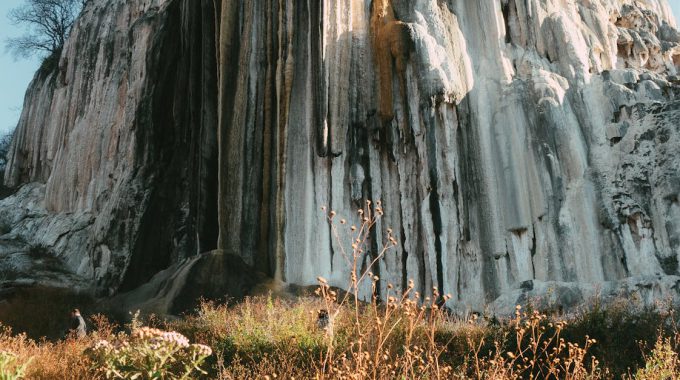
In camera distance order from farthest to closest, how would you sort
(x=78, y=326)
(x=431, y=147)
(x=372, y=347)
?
(x=431, y=147) → (x=78, y=326) → (x=372, y=347)

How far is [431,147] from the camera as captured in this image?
Answer: 14.4m

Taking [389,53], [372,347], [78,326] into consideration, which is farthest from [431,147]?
[372,347]

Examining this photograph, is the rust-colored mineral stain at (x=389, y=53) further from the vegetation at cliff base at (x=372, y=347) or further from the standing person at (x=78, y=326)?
the standing person at (x=78, y=326)

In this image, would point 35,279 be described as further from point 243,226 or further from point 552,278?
point 552,278

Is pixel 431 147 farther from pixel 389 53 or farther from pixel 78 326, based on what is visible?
pixel 78 326

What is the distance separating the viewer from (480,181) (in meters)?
14.4

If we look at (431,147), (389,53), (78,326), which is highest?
(389,53)

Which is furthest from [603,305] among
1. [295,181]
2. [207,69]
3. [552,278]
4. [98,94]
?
[98,94]

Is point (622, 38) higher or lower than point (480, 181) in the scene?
higher

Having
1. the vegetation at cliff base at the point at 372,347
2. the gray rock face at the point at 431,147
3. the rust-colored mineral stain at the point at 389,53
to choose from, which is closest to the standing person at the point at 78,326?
the vegetation at cliff base at the point at 372,347

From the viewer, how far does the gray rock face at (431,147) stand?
13398 millimetres

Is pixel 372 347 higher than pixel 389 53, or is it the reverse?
pixel 389 53

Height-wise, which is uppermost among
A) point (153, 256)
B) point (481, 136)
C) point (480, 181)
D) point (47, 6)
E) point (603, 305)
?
point (47, 6)

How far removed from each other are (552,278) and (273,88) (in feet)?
24.2
